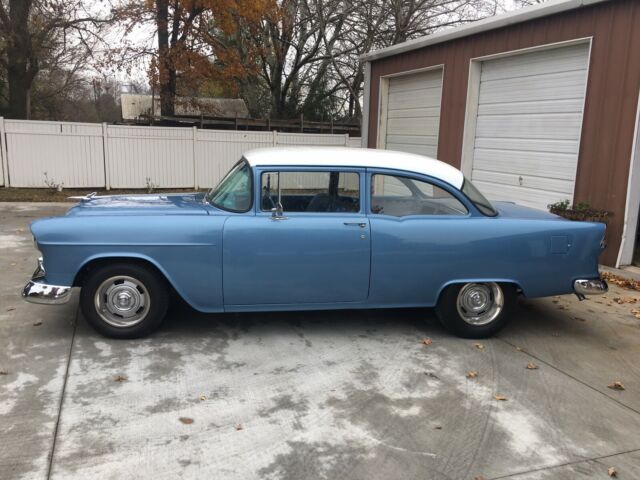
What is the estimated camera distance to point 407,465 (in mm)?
2988

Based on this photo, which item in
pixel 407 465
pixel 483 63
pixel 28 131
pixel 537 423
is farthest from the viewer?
pixel 28 131

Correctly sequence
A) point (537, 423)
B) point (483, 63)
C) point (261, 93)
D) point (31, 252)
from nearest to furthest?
point (537, 423)
point (31, 252)
point (483, 63)
point (261, 93)

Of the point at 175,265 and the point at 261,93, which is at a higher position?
the point at 261,93

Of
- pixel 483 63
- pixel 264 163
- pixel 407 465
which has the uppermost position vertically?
pixel 483 63

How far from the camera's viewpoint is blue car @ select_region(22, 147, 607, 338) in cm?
437

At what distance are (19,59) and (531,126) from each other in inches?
675

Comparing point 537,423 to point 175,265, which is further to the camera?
point 175,265

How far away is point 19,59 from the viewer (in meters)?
18.4

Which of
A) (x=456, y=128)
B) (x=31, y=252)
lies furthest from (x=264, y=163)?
(x=456, y=128)

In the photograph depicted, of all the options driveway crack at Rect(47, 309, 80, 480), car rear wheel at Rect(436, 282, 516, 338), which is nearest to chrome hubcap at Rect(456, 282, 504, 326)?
car rear wheel at Rect(436, 282, 516, 338)

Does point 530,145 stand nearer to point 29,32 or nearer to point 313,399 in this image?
point 313,399

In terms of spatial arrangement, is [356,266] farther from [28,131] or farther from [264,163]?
[28,131]

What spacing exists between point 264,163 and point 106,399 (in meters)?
2.22

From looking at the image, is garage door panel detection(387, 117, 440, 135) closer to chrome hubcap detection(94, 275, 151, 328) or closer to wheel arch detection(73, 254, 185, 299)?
wheel arch detection(73, 254, 185, 299)
